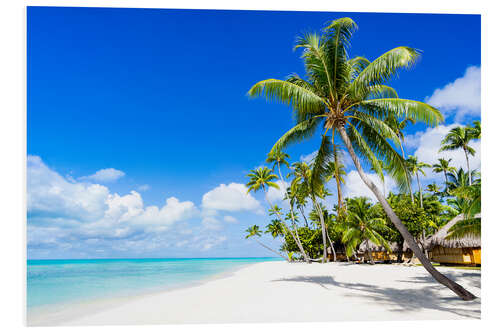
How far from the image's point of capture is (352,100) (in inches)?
240

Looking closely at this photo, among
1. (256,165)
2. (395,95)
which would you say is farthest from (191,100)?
(256,165)

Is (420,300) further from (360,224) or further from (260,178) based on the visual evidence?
(260,178)

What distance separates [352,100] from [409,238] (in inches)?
100

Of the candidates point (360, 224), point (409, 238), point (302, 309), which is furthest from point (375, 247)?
point (302, 309)

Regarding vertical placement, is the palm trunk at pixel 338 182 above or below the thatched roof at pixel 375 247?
above

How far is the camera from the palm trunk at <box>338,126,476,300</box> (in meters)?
5.21

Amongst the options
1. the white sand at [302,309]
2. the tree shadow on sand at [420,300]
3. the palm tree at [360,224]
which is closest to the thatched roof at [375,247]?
the palm tree at [360,224]

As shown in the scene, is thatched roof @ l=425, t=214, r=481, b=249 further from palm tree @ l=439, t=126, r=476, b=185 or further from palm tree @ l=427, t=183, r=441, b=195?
palm tree @ l=427, t=183, r=441, b=195

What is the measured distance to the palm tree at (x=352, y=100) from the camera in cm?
543

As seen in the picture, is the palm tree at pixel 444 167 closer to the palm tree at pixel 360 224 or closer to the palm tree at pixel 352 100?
the palm tree at pixel 360 224

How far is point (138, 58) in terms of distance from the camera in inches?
247

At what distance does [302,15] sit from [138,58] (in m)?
3.12
